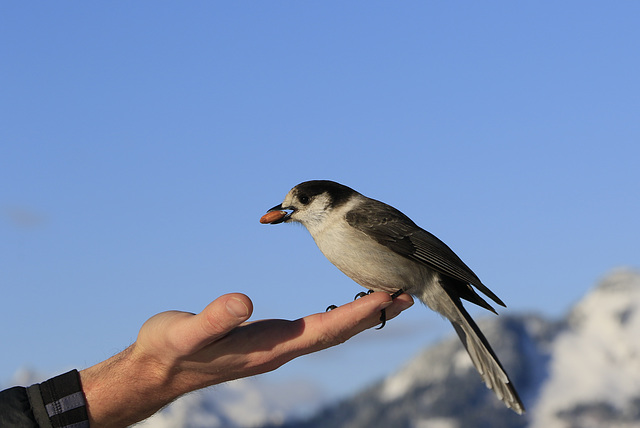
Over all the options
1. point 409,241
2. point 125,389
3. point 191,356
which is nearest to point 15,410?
point 125,389

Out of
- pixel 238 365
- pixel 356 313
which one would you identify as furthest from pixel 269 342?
pixel 356 313

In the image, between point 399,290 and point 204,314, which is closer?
point 204,314

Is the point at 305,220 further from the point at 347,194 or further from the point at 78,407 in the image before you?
the point at 78,407

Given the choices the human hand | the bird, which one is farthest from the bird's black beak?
the human hand

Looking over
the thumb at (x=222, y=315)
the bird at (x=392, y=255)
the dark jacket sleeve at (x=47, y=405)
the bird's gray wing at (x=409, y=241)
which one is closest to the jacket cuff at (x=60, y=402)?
the dark jacket sleeve at (x=47, y=405)

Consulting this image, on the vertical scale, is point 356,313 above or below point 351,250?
below

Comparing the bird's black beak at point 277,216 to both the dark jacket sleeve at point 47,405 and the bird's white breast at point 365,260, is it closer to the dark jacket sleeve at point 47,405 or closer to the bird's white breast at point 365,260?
the bird's white breast at point 365,260
